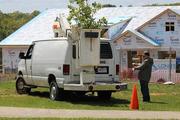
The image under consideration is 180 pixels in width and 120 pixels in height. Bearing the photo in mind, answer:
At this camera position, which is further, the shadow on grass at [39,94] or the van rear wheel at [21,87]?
the van rear wheel at [21,87]

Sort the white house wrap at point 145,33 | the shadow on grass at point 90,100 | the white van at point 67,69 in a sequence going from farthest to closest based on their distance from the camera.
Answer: the white house wrap at point 145,33 → the shadow on grass at point 90,100 → the white van at point 67,69

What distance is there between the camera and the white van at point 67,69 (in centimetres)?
1908

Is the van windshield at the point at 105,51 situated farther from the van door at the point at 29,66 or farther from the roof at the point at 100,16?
the roof at the point at 100,16

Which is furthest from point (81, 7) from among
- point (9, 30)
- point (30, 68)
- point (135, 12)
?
point (9, 30)

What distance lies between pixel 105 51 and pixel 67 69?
5.32 feet

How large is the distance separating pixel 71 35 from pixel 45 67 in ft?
5.97

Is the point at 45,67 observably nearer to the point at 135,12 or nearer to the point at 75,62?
the point at 75,62

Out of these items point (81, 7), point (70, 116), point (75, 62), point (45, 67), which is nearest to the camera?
point (70, 116)

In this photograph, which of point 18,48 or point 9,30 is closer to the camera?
point 18,48

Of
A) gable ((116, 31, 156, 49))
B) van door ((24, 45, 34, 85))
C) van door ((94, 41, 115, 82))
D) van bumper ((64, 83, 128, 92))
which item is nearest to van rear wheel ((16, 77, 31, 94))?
van door ((24, 45, 34, 85))

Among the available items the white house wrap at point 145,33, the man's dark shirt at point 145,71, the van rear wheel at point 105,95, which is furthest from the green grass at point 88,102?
the white house wrap at point 145,33

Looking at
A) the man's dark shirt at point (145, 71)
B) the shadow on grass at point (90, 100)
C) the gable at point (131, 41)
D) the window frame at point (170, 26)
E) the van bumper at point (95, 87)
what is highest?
the window frame at point (170, 26)

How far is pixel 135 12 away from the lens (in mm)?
54750

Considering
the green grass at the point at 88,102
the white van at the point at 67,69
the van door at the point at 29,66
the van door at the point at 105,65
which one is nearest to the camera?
the green grass at the point at 88,102
